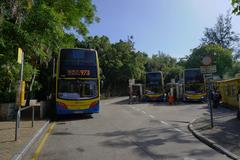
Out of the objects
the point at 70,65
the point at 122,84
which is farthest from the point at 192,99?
the point at 122,84

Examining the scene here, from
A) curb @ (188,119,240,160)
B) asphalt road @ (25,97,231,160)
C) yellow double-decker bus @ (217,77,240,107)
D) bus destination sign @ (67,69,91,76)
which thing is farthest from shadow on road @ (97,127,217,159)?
yellow double-decker bus @ (217,77,240,107)

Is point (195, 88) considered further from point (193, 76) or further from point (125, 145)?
point (125, 145)

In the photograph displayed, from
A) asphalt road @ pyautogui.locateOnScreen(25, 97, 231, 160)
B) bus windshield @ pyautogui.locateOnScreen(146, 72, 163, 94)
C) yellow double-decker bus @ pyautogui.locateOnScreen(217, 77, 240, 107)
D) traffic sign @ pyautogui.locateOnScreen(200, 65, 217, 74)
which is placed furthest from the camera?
bus windshield @ pyautogui.locateOnScreen(146, 72, 163, 94)

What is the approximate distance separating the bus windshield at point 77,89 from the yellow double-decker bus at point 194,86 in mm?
16676

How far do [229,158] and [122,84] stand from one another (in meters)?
55.4

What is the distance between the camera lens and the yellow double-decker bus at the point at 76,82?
16.6 m

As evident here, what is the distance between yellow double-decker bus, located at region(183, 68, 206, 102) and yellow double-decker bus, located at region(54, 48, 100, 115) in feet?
54.6

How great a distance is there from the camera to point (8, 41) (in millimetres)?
14148

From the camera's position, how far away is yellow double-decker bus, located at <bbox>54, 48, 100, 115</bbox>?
16.6 metres

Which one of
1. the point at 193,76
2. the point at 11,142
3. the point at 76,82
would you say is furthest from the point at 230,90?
the point at 11,142

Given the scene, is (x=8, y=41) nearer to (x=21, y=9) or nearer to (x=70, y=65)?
(x=21, y=9)

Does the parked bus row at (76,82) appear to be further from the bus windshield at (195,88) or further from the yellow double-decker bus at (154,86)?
the yellow double-decker bus at (154,86)

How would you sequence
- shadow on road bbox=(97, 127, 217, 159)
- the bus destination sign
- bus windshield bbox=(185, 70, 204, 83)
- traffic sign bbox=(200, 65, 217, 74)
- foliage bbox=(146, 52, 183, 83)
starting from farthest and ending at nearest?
foliage bbox=(146, 52, 183, 83) → bus windshield bbox=(185, 70, 204, 83) → the bus destination sign → traffic sign bbox=(200, 65, 217, 74) → shadow on road bbox=(97, 127, 217, 159)

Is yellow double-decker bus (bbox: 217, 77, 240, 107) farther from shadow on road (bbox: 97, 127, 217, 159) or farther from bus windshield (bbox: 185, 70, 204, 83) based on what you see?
shadow on road (bbox: 97, 127, 217, 159)
